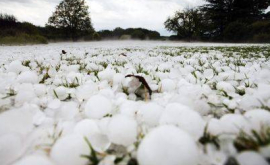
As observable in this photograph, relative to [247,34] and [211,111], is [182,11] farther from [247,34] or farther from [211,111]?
[211,111]

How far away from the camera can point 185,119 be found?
0.69 m

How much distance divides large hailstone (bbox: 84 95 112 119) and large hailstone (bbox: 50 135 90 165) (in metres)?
0.27

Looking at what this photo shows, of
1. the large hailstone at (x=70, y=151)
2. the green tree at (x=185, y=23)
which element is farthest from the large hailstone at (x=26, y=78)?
the green tree at (x=185, y=23)

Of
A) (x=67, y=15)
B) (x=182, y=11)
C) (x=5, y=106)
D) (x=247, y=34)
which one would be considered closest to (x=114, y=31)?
(x=67, y=15)

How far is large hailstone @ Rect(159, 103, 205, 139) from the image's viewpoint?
67cm

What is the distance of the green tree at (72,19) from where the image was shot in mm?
26750

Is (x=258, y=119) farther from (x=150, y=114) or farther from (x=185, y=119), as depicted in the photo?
(x=150, y=114)

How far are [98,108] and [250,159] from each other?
1.84ft

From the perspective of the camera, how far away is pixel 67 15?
26953 millimetres

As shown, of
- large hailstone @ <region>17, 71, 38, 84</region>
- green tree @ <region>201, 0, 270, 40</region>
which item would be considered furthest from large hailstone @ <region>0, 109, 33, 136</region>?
green tree @ <region>201, 0, 270, 40</region>

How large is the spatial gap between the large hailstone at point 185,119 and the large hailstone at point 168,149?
0.14 m

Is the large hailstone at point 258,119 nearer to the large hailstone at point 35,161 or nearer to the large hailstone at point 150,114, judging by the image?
the large hailstone at point 150,114

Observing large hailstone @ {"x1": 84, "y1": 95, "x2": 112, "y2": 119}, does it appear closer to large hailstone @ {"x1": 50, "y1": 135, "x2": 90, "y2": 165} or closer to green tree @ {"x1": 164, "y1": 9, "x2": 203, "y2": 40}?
large hailstone @ {"x1": 50, "y1": 135, "x2": 90, "y2": 165}

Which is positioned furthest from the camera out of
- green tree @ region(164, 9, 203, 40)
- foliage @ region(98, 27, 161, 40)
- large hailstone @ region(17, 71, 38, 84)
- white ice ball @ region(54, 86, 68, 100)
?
green tree @ region(164, 9, 203, 40)
